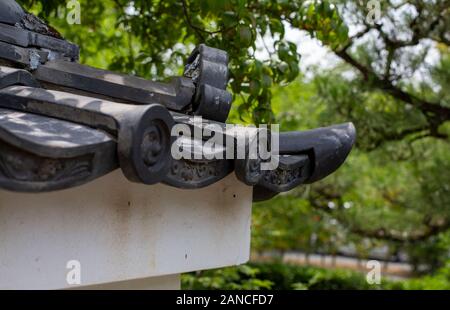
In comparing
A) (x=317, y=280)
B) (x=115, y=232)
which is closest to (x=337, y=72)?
(x=317, y=280)

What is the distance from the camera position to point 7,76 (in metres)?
1.85

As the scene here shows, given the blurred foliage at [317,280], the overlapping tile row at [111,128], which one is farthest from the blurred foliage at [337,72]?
the overlapping tile row at [111,128]

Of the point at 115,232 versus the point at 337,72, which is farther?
the point at 337,72

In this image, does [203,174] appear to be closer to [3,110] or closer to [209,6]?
[3,110]

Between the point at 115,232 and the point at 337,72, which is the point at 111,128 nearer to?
the point at 115,232

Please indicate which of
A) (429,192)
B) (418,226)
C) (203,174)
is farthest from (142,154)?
(418,226)

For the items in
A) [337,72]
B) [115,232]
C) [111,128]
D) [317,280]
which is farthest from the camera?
[317,280]

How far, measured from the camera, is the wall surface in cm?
161

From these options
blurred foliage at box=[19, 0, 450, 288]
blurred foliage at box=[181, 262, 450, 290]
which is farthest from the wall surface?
blurred foliage at box=[181, 262, 450, 290]

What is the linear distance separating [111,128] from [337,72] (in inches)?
193

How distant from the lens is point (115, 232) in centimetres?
182

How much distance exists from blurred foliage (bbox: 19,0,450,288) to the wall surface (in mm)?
1258

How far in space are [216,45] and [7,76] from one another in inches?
69.6

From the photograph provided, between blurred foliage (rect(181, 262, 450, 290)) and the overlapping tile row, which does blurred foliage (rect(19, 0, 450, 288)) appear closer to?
blurred foliage (rect(181, 262, 450, 290))
